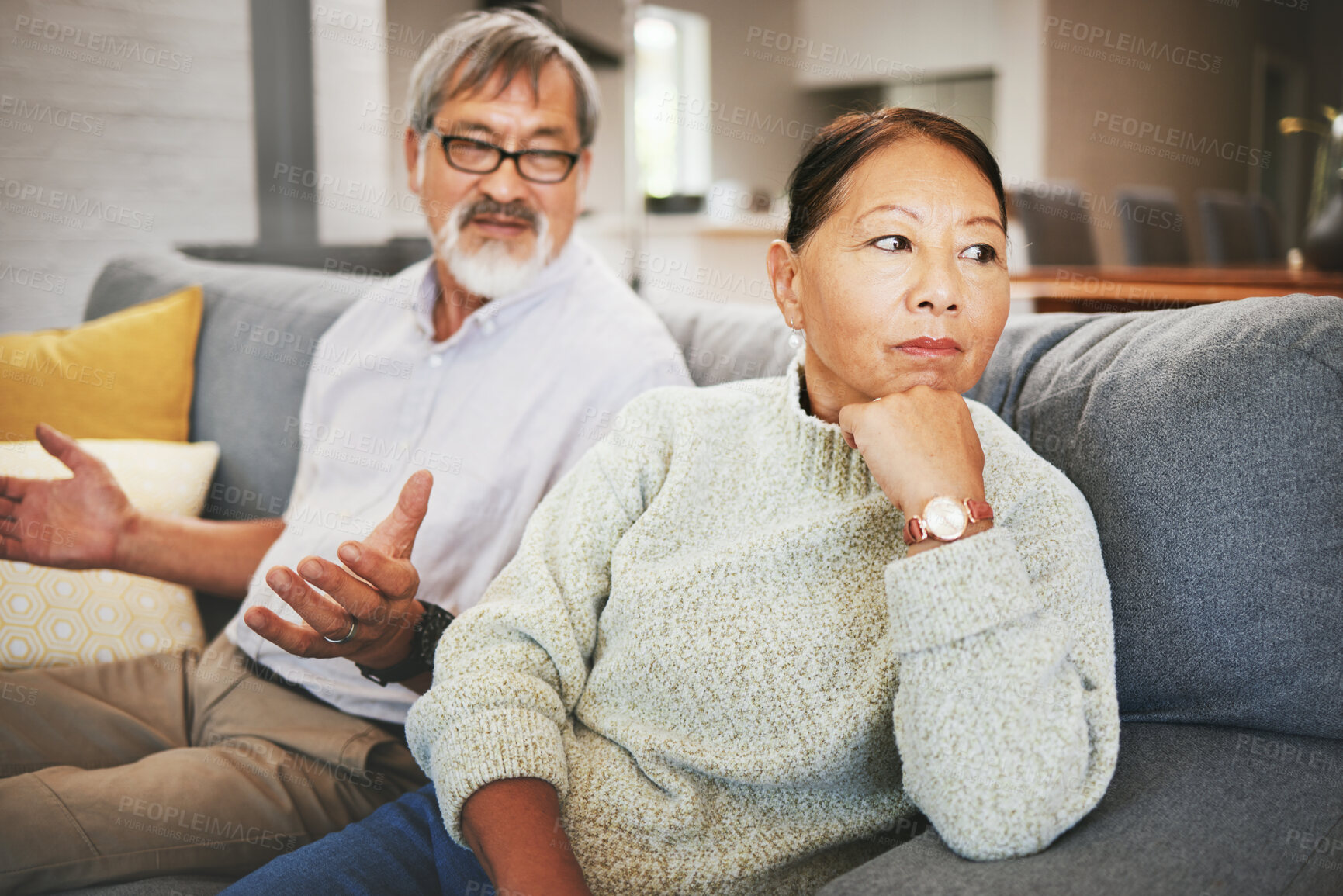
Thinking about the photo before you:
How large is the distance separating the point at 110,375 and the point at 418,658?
58 cm

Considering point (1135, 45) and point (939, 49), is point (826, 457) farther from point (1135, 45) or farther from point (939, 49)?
point (1135, 45)

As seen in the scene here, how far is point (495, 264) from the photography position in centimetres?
126

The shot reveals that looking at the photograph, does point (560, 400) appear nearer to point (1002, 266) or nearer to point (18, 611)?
point (1002, 266)

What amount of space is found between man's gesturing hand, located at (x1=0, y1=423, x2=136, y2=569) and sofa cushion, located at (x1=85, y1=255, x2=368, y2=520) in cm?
17

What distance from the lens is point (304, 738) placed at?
Answer: 110 cm

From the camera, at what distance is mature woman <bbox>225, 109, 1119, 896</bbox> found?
0.75 metres

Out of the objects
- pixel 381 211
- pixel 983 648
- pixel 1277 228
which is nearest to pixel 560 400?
pixel 983 648

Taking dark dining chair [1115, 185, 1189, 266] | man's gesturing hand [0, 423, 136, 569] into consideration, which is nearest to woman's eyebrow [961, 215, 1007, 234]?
man's gesturing hand [0, 423, 136, 569]

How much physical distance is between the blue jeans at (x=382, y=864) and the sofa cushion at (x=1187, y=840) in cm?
39

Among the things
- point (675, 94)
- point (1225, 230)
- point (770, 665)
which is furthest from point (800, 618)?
point (675, 94)

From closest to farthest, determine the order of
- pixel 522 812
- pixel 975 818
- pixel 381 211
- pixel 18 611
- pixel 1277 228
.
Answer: pixel 975 818 → pixel 522 812 → pixel 18 611 → pixel 381 211 → pixel 1277 228

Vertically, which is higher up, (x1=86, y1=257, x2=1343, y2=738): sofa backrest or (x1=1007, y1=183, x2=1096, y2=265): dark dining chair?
(x1=1007, y1=183, x2=1096, y2=265): dark dining chair

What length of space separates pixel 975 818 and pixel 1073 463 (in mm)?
396

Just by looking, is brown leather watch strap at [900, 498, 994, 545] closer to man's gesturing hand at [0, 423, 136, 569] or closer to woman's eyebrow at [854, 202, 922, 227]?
Answer: woman's eyebrow at [854, 202, 922, 227]
